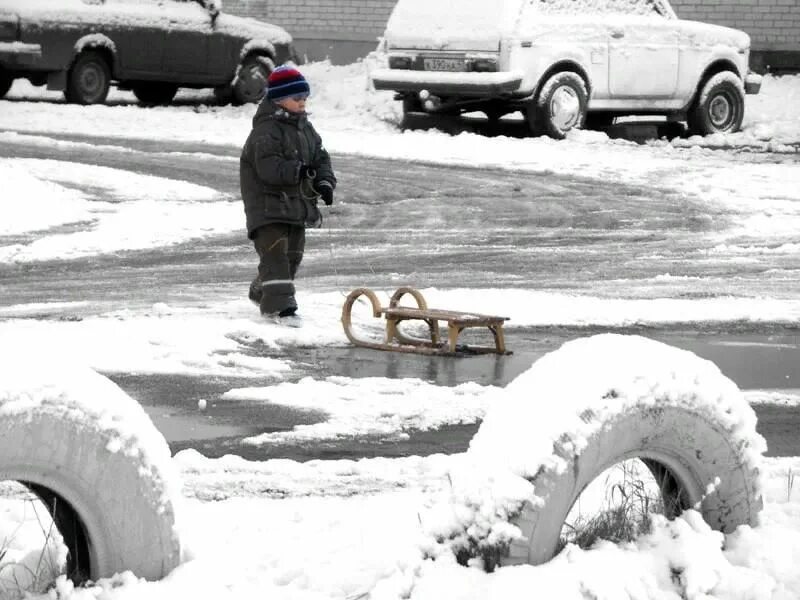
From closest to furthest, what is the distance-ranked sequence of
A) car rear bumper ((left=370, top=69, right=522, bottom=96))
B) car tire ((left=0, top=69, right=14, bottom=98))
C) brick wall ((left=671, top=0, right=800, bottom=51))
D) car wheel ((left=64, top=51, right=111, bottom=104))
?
1. car rear bumper ((left=370, top=69, right=522, bottom=96))
2. car wheel ((left=64, top=51, right=111, bottom=104))
3. car tire ((left=0, top=69, right=14, bottom=98))
4. brick wall ((left=671, top=0, right=800, bottom=51))

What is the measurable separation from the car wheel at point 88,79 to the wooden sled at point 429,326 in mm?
14382

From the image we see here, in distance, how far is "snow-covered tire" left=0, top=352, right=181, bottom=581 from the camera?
3.92 m

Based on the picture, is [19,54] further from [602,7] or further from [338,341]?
[338,341]

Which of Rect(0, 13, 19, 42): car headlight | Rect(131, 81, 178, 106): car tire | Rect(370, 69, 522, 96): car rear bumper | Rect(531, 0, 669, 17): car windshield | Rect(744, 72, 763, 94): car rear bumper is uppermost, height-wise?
Rect(531, 0, 669, 17): car windshield

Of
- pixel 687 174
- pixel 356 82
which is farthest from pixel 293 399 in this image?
pixel 356 82

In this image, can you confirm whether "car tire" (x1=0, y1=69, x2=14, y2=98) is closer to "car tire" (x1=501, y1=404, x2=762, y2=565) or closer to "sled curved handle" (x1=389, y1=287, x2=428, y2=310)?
"sled curved handle" (x1=389, y1=287, x2=428, y2=310)

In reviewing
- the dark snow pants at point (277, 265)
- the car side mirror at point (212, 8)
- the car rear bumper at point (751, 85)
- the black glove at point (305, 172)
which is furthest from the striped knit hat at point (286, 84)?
the car side mirror at point (212, 8)

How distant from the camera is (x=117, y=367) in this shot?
820cm

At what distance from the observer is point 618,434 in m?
4.46

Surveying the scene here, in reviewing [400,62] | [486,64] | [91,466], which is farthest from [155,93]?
[91,466]

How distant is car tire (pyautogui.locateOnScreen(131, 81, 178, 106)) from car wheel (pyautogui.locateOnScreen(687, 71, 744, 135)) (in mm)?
7410

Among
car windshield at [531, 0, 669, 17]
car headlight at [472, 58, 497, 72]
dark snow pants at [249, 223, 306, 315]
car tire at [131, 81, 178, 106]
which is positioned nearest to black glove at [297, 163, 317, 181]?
dark snow pants at [249, 223, 306, 315]

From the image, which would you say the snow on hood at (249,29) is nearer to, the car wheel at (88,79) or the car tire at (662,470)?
the car wheel at (88,79)

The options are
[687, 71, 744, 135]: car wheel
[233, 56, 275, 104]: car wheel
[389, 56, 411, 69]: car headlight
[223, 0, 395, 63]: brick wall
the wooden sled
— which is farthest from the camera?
[223, 0, 395, 63]: brick wall
